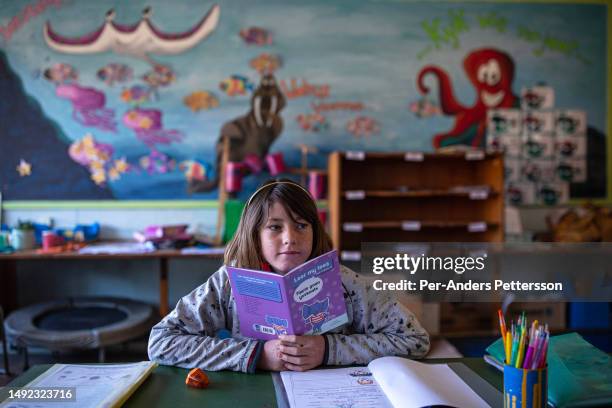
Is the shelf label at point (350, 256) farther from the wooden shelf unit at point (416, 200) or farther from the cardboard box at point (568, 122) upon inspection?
the cardboard box at point (568, 122)

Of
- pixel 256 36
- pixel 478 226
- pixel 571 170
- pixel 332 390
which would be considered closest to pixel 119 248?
pixel 256 36

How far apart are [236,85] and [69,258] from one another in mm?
1763

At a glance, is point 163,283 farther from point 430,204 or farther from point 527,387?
point 527,387

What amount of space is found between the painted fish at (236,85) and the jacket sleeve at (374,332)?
9.48 feet

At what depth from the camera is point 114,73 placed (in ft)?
13.5

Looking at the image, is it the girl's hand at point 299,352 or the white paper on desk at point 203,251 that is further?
the white paper on desk at point 203,251

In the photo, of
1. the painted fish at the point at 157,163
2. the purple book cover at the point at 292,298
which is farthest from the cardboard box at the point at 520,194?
the purple book cover at the point at 292,298

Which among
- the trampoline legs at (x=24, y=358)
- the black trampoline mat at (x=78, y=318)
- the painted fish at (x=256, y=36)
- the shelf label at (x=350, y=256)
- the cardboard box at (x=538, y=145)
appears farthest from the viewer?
the cardboard box at (x=538, y=145)

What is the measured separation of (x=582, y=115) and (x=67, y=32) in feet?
13.8

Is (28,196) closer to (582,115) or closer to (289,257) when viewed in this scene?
(289,257)

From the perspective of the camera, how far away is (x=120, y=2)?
411 centimetres

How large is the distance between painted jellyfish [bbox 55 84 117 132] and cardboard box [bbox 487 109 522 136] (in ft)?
9.90

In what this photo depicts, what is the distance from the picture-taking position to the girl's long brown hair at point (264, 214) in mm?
1497

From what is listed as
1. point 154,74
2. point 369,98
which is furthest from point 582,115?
point 154,74
